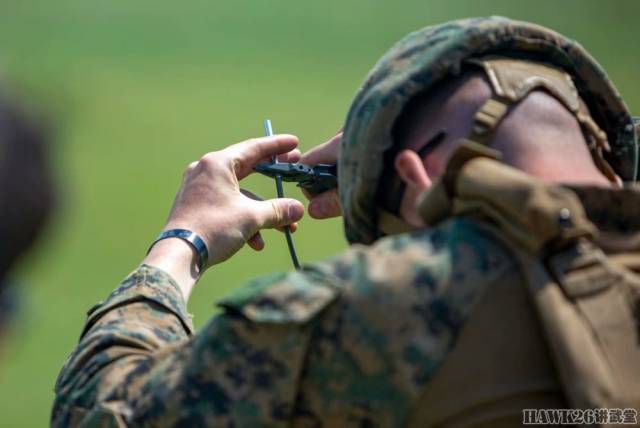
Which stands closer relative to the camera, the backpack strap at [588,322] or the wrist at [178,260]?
the backpack strap at [588,322]

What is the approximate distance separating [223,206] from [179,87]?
8.18m

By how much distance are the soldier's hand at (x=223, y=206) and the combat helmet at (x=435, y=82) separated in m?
0.34

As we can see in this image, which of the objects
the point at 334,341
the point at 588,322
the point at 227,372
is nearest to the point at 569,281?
the point at 588,322

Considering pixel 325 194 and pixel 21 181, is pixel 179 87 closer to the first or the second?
pixel 325 194

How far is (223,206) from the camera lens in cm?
238

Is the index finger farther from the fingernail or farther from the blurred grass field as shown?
the blurred grass field

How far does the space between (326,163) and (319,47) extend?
907 centimetres

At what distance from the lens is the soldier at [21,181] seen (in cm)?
123

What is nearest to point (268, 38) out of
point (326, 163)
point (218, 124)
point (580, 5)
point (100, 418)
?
point (218, 124)

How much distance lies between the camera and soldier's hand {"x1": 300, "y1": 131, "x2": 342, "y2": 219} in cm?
248

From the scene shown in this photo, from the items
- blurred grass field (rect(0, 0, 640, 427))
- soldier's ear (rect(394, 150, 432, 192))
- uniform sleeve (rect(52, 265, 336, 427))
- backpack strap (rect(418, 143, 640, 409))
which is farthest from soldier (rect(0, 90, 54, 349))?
blurred grass field (rect(0, 0, 640, 427))

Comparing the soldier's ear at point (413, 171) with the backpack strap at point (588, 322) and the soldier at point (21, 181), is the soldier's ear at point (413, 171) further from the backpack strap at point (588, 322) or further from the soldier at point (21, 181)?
the soldier at point (21, 181)

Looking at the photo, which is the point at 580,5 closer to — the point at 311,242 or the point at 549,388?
the point at 311,242

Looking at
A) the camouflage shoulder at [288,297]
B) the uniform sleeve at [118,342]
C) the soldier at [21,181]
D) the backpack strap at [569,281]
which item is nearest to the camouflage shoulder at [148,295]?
the uniform sleeve at [118,342]
